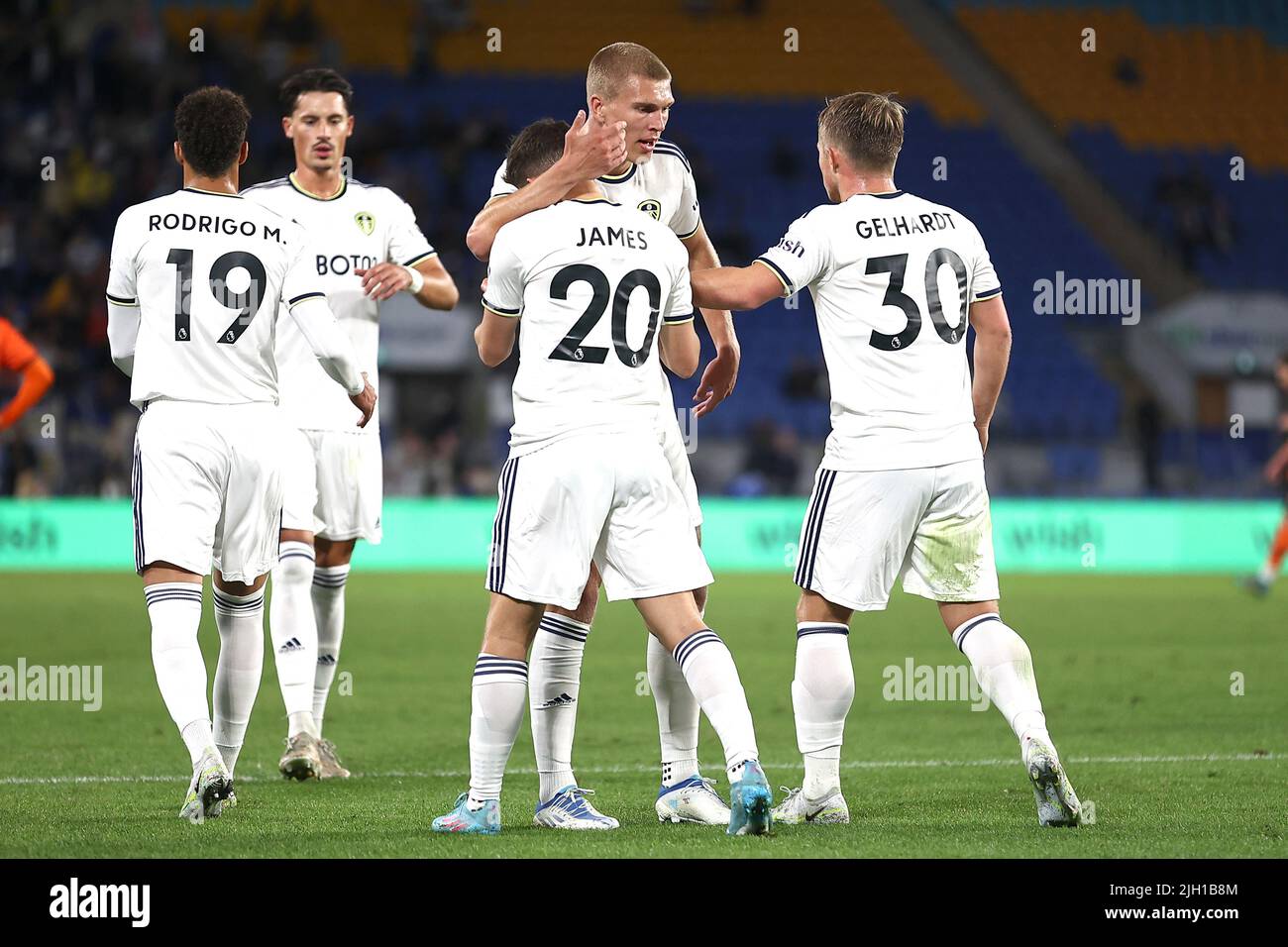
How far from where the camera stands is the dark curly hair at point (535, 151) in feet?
18.9

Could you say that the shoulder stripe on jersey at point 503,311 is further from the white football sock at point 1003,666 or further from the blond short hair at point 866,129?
the white football sock at point 1003,666

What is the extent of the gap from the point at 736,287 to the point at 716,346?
789 mm

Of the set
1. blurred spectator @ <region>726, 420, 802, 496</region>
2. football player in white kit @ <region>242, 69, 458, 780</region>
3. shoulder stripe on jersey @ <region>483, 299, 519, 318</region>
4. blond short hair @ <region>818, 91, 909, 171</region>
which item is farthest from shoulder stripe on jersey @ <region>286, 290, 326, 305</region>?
blurred spectator @ <region>726, 420, 802, 496</region>

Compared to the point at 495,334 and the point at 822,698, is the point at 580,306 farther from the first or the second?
the point at 822,698

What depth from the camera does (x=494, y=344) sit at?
554 centimetres

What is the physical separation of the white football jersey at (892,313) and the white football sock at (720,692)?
883 millimetres

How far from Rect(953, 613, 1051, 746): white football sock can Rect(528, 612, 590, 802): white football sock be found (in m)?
1.28

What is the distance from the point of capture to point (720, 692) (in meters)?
5.32

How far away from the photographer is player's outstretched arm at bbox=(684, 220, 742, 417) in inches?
254

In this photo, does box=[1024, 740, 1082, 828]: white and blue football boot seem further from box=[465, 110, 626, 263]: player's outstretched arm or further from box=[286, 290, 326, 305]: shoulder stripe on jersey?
box=[286, 290, 326, 305]: shoulder stripe on jersey

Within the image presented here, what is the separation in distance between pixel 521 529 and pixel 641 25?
25.3 meters

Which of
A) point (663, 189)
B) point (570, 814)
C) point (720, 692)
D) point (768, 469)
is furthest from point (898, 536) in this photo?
point (768, 469)
